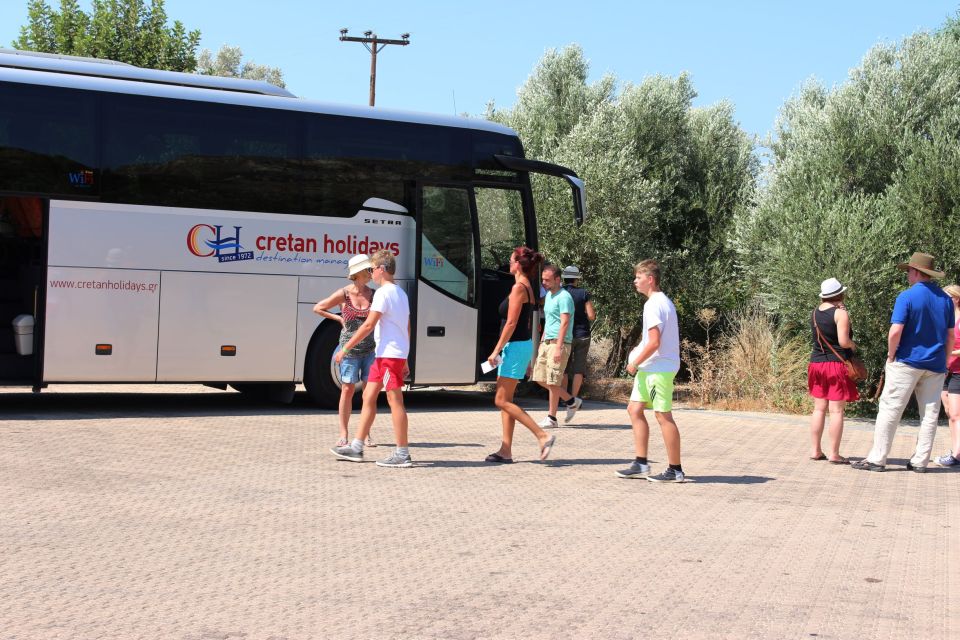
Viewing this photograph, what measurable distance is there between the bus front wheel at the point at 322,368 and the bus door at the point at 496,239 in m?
1.96

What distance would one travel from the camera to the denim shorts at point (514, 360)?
9.79 metres

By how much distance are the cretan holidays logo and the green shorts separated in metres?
5.88

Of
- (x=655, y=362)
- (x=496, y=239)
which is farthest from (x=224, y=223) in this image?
(x=655, y=362)

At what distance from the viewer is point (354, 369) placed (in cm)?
1023

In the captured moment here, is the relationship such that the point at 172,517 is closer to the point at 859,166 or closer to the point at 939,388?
the point at 939,388

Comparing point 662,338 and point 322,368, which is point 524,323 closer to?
point 662,338

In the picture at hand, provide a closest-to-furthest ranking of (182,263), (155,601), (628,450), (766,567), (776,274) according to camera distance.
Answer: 1. (155,601)
2. (766,567)
3. (628,450)
4. (182,263)
5. (776,274)

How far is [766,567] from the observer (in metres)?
6.30

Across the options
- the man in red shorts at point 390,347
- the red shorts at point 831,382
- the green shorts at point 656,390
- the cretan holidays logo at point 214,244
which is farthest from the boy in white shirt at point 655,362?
the cretan holidays logo at point 214,244

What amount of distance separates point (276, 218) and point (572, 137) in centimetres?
887

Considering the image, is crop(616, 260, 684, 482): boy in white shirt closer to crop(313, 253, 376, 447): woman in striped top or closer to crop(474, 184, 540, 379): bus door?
crop(313, 253, 376, 447): woman in striped top

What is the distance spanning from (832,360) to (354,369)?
4414 millimetres

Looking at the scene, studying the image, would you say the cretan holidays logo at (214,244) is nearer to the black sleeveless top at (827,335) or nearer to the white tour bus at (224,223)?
the white tour bus at (224,223)

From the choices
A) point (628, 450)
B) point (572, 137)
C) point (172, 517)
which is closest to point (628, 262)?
point (572, 137)
